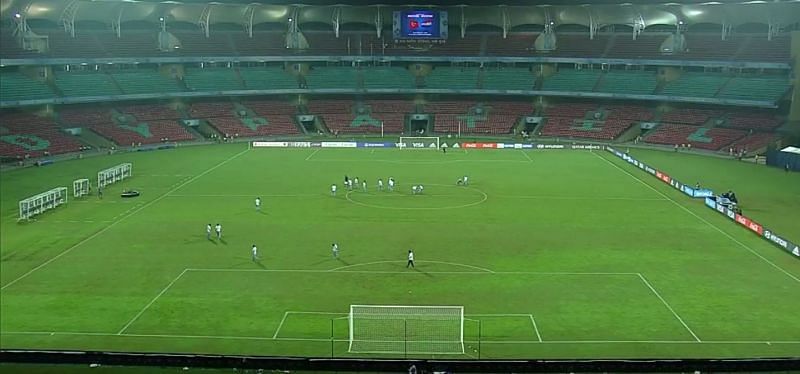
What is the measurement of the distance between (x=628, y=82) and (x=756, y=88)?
1607 cm

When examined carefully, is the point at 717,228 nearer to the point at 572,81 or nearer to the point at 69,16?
the point at 572,81

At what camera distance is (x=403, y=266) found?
4019cm

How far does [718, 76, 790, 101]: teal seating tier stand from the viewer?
87688 mm

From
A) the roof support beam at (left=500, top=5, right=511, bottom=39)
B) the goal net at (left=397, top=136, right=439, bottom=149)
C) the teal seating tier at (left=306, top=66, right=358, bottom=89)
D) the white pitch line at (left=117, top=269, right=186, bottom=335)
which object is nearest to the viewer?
the white pitch line at (left=117, top=269, right=186, bottom=335)

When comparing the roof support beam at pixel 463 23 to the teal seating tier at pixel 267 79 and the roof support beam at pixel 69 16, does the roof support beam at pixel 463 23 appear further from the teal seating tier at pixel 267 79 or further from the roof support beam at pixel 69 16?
the roof support beam at pixel 69 16

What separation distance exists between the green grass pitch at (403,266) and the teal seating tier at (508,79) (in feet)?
127

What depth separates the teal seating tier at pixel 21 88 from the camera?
263ft

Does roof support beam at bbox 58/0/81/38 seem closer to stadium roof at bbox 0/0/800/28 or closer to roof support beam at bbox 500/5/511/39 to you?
stadium roof at bbox 0/0/800/28

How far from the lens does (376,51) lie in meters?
110

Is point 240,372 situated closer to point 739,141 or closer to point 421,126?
point 739,141

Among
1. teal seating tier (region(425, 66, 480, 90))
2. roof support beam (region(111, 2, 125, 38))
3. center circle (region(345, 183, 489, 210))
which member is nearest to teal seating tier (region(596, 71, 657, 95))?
teal seating tier (region(425, 66, 480, 90))

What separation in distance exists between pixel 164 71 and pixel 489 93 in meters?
41.8

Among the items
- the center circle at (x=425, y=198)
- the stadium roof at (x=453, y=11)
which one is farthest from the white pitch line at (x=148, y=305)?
the stadium roof at (x=453, y=11)

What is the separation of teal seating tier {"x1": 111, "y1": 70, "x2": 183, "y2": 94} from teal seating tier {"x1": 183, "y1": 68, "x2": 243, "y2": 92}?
221cm
